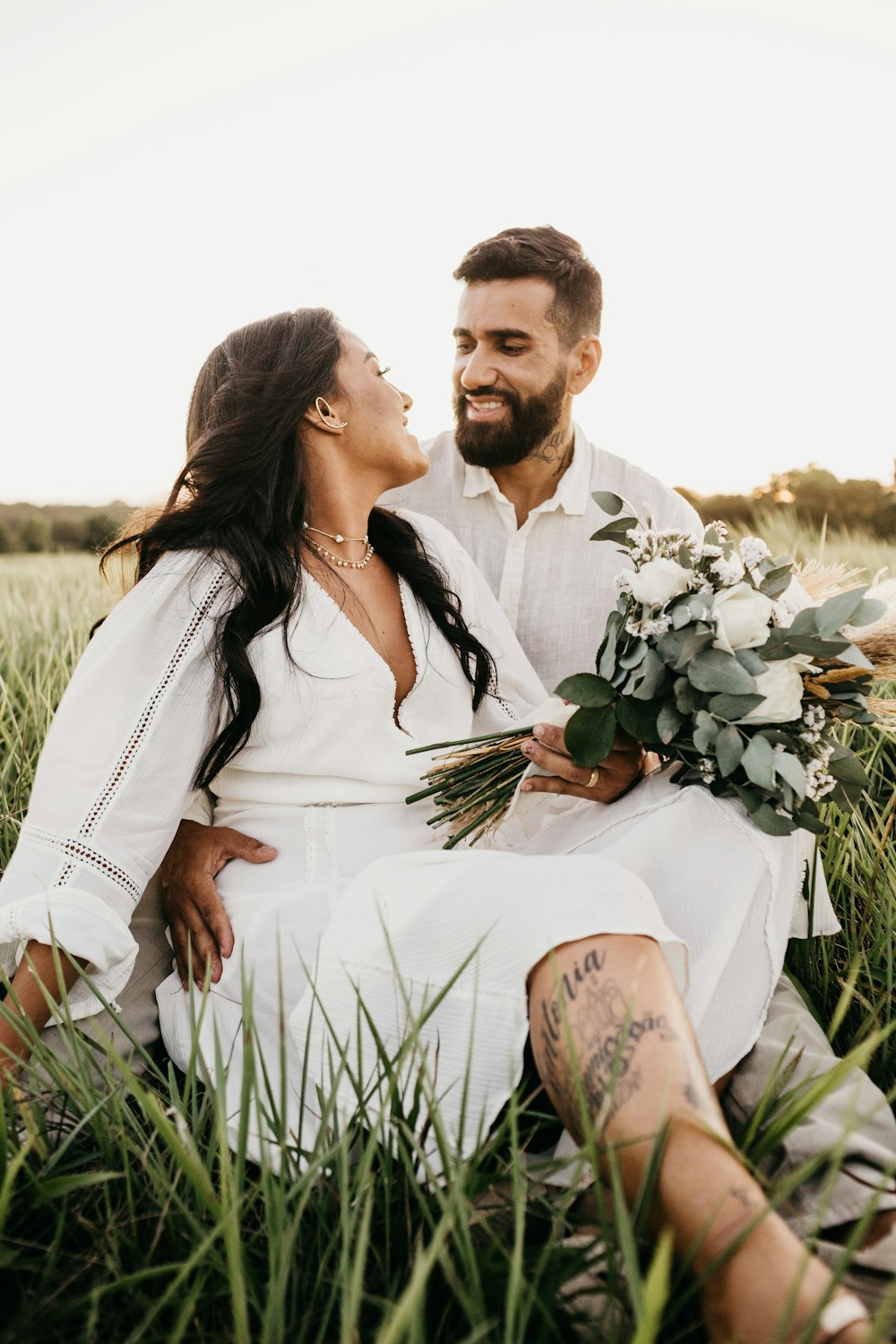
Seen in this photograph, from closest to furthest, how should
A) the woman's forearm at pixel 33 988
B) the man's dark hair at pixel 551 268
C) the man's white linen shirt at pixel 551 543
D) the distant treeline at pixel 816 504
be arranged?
the woman's forearm at pixel 33 988, the man's white linen shirt at pixel 551 543, the man's dark hair at pixel 551 268, the distant treeline at pixel 816 504

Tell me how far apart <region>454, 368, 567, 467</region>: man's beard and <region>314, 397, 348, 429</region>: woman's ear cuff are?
3.90 ft

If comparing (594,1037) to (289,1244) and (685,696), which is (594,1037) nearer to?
(289,1244)


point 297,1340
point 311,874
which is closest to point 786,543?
point 311,874

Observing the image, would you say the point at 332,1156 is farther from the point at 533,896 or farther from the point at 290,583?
the point at 290,583

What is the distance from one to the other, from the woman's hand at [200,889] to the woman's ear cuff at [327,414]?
3.25 ft

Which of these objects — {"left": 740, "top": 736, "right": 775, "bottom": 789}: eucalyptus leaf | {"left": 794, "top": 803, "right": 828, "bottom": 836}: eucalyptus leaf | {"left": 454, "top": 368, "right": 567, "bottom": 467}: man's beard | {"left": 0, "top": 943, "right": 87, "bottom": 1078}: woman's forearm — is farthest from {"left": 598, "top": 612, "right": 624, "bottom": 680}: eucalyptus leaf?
{"left": 454, "top": 368, "right": 567, "bottom": 467}: man's beard

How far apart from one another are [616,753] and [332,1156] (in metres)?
1.08

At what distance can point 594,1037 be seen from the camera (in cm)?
141

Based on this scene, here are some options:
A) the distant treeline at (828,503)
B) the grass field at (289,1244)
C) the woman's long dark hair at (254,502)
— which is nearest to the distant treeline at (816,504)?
the distant treeline at (828,503)

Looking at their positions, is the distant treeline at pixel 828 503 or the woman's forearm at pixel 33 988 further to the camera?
the distant treeline at pixel 828 503

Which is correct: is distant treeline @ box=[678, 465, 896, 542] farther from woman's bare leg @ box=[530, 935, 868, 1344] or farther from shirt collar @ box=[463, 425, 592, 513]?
woman's bare leg @ box=[530, 935, 868, 1344]

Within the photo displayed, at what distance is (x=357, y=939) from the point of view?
170cm

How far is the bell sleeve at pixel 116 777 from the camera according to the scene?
Result: 190 centimetres

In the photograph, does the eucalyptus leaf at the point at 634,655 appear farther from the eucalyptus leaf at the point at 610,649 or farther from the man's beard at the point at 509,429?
the man's beard at the point at 509,429
